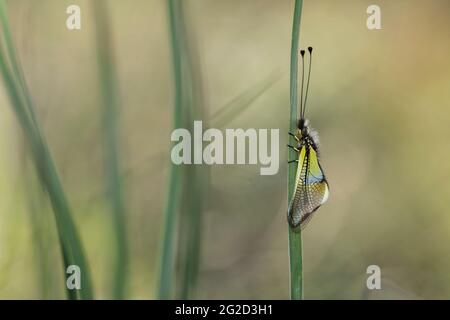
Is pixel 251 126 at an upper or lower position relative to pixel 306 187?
upper

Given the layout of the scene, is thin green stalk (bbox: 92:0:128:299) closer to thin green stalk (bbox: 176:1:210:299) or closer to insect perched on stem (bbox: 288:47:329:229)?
thin green stalk (bbox: 176:1:210:299)

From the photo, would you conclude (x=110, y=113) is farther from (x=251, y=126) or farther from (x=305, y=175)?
(x=305, y=175)

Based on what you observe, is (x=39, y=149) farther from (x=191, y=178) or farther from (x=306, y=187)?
(x=306, y=187)

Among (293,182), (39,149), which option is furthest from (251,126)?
(39,149)

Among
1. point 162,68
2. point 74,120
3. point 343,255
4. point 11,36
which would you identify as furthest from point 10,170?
point 343,255

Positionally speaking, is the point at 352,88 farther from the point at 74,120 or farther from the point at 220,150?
the point at 74,120
